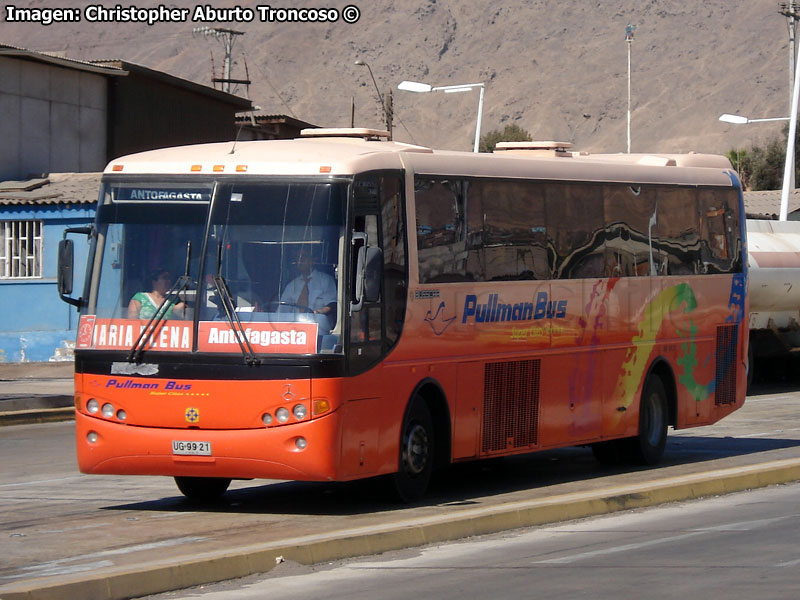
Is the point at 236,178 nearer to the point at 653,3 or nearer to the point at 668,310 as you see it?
the point at 668,310

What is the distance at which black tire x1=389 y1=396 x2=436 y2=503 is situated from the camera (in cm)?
1231

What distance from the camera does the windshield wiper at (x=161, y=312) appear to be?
38.4 feet

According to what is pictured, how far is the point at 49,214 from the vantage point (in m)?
33.7

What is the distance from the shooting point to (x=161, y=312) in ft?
38.6

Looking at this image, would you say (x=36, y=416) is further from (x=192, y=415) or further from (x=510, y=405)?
(x=192, y=415)

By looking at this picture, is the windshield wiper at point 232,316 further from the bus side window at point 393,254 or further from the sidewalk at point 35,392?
the sidewalk at point 35,392

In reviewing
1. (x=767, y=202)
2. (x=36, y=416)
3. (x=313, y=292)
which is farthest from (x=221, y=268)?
(x=767, y=202)

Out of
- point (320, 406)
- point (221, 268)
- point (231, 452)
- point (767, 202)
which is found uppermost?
point (767, 202)

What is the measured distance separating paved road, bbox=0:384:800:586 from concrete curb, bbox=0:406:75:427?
8.48 feet

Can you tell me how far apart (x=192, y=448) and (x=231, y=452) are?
314 mm

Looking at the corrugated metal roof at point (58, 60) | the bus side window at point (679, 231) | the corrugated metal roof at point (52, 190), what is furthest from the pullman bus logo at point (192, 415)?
the corrugated metal roof at point (58, 60)

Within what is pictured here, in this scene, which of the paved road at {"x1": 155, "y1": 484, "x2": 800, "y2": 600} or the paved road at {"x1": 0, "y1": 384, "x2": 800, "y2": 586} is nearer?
the paved road at {"x1": 155, "y1": 484, "x2": 800, "y2": 600}

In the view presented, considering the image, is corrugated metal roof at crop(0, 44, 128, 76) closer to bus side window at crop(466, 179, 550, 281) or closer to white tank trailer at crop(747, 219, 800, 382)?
white tank trailer at crop(747, 219, 800, 382)

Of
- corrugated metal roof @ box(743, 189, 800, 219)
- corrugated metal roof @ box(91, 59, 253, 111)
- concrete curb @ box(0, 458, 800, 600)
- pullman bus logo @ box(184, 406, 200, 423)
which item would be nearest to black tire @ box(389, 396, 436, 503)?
concrete curb @ box(0, 458, 800, 600)
